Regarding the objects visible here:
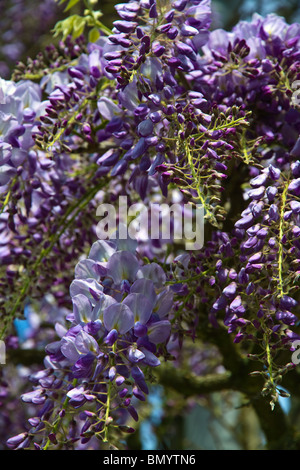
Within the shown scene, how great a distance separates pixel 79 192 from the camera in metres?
1.11

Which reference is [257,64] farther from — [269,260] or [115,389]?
[115,389]

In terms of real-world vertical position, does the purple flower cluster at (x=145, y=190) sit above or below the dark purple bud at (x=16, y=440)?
above

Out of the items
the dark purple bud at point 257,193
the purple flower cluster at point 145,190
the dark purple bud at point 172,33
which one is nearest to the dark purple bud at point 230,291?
the purple flower cluster at point 145,190

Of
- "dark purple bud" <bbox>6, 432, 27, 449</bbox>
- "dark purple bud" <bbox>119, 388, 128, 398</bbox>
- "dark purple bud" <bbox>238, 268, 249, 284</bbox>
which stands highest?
"dark purple bud" <bbox>238, 268, 249, 284</bbox>

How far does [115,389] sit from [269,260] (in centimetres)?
25

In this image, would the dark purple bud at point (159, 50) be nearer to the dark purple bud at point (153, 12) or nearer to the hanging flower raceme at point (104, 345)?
the dark purple bud at point (153, 12)

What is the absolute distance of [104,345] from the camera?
0.80m

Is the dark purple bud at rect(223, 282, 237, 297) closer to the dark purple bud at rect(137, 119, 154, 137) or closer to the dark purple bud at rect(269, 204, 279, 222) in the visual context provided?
the dark purple bud at rect(269, 204, 279, 222)

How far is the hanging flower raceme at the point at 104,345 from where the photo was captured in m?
0.77

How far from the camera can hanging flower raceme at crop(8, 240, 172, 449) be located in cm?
77

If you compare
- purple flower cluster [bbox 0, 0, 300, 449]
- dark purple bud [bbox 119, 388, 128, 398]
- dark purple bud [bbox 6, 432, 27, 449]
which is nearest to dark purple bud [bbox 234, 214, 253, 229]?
purple flower cluster [bbox 0, 0, 300, 449]

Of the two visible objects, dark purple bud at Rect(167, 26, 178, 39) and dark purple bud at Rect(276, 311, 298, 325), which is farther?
dark purple bud at Rect(167, 26, 178, 39)

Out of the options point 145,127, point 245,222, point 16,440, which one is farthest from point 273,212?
point 16,440

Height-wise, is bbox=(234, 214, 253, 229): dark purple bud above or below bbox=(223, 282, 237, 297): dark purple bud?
above
